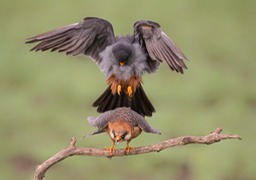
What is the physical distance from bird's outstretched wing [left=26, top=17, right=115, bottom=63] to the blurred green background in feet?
9.59

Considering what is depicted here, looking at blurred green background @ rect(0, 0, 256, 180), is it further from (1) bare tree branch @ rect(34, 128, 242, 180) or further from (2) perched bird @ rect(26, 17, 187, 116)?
(1) bare tree branch @ rect(34, 128, 242, 180)

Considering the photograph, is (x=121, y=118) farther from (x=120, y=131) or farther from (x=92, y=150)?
(x=92, y=150)

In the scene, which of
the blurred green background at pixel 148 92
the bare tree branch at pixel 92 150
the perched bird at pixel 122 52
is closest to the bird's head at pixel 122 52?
the perched bird at pixel 122 52

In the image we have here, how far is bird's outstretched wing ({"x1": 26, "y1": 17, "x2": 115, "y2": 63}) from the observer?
9992 mm

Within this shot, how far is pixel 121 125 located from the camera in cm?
899

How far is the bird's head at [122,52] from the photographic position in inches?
391

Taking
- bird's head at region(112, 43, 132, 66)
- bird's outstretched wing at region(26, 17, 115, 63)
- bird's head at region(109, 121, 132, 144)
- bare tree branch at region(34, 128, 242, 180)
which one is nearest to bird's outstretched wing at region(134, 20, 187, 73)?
bird's head at region(112, 43, 132, 66)

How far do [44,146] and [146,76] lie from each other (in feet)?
7.46

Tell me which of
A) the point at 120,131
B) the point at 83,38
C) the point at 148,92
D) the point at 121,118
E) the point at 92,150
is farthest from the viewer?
the point at 148,92

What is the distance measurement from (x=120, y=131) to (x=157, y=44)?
1.40 metres

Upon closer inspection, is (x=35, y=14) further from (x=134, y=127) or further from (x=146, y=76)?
(x=134, y=127)

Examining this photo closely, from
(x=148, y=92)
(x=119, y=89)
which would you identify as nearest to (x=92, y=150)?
(x=119, y=89)

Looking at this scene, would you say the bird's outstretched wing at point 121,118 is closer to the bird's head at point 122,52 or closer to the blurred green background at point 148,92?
the bird's head at point 122,52

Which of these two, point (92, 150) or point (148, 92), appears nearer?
point (92, 150)
